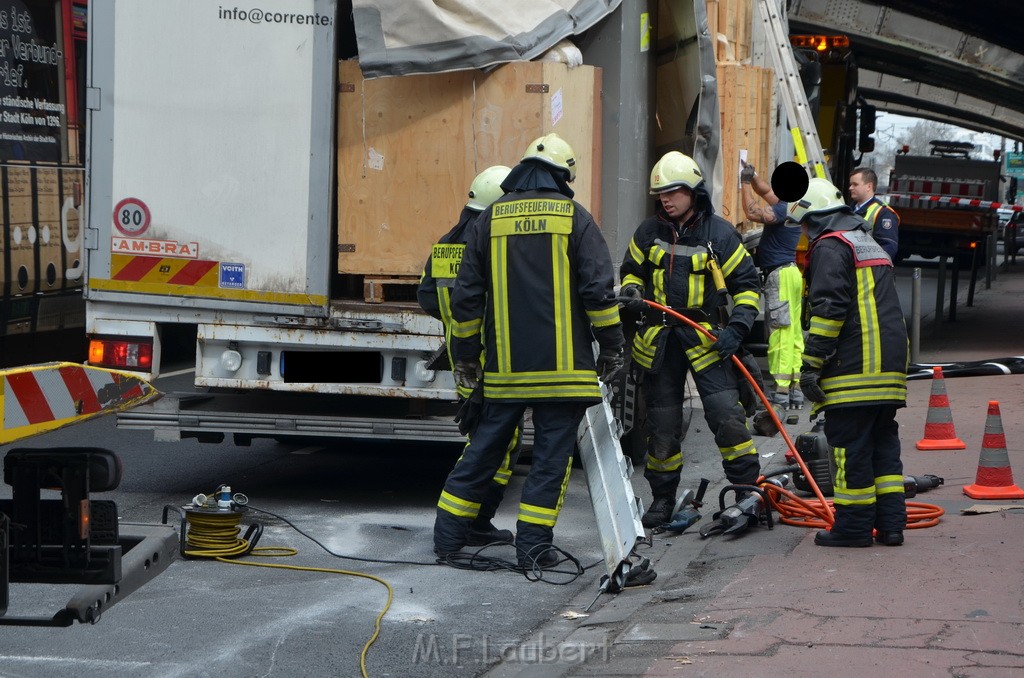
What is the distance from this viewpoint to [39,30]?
1116 cm

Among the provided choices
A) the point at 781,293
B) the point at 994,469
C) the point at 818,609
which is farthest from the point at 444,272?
the point at 781,293

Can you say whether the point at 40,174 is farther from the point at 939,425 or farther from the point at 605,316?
the point at 939,425

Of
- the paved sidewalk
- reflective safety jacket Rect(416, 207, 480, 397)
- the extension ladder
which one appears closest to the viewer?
the paved sidewalk

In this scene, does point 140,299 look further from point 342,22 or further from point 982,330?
point 982,330

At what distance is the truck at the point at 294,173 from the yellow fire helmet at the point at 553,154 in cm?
81

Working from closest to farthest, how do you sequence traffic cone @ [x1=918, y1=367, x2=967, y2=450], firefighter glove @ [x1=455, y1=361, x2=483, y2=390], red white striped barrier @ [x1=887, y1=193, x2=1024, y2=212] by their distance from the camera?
firefighter glove @ [x1=455, y1=361, x2=483, y2=390] < traffic cone @ [x1=918, y1=367, x2=967, y2=450] < red white striped barrier @ [x1=887, y1=193, x2=1024, y2=212]

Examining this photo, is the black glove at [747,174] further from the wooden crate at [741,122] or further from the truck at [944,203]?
the truck at [944,203]

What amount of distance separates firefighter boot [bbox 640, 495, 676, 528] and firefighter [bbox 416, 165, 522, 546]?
775 millimetres

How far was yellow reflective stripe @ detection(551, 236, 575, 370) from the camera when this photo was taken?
599 centimetres

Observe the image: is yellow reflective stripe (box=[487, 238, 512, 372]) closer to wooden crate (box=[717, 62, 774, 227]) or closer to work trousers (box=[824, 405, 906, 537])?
work trousers (box=[824, 405, 906, 537])

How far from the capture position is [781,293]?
10539mm

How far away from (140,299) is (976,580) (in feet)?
14.3

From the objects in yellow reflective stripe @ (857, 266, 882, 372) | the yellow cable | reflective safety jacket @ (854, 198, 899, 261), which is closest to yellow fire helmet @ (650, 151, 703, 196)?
yellow reflective stripe @ (857, 266, 882, 372)

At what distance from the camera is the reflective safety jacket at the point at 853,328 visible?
596 centimetres
